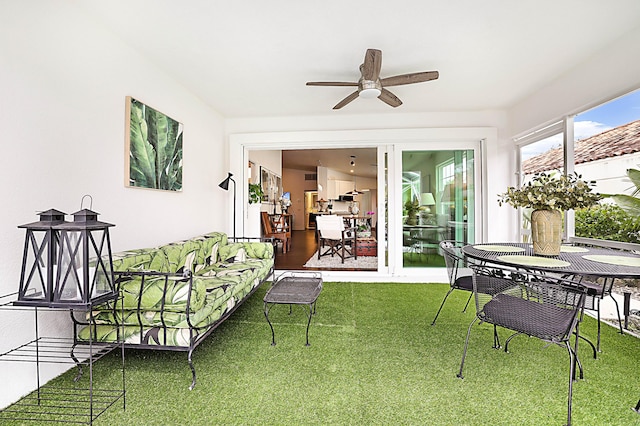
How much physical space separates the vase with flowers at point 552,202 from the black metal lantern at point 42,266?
118 inches

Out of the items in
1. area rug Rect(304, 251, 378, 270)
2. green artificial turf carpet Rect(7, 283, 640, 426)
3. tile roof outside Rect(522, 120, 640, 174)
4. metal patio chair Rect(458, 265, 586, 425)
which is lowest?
green artificial turf carpet Rect(7, 283, 640, 426)

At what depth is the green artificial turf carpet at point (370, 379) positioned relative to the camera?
5.39 feet

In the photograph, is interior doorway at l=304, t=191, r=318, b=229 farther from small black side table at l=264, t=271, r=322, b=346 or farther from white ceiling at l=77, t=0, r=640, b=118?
small black side table at l=264, t=271, r=322, b=346

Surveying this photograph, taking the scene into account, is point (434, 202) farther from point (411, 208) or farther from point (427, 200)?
point (411, 208)

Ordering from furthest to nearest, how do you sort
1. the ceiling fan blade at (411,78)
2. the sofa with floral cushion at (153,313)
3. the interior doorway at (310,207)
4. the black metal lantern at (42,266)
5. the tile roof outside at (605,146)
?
the interior doorway at (310,207)
the ceiling fan blade at (411,78)
the tile roof outside at (605,146)
the sofa with floral cushion at (153,313)
the black metal lantern at (42,266)

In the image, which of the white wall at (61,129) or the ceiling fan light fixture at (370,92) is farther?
the ceiling fan light fixture at (370,92)

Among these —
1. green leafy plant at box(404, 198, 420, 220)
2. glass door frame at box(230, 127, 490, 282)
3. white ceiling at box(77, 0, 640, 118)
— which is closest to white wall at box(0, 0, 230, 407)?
white ceiling at box(77, 0, 640, 118)

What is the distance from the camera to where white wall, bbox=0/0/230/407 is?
1.75 meters

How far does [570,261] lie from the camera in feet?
6.59

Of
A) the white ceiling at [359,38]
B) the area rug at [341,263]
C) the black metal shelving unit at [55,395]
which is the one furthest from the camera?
the area rug at [341,263]

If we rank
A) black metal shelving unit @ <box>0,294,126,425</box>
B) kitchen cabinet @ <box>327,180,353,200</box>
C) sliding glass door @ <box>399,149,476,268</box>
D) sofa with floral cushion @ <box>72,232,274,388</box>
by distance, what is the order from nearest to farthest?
black metal shelving unit @ <box>0,294,126,425</box> < sofa with floral cushion @ <box>72,232,274,388</box> < sliding glass door @ <box>399,149,476,268</box> < kitchen cabinet @ <box>327,180,353,200</box>

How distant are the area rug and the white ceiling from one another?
310 cm

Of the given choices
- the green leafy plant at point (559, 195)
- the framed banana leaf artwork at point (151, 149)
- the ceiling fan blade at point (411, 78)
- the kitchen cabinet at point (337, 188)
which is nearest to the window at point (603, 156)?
the green leafy plant at point (559, 195)

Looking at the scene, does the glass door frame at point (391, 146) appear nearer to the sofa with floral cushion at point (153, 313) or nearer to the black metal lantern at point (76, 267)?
the sofa with floral cushion at point (153, 313)
